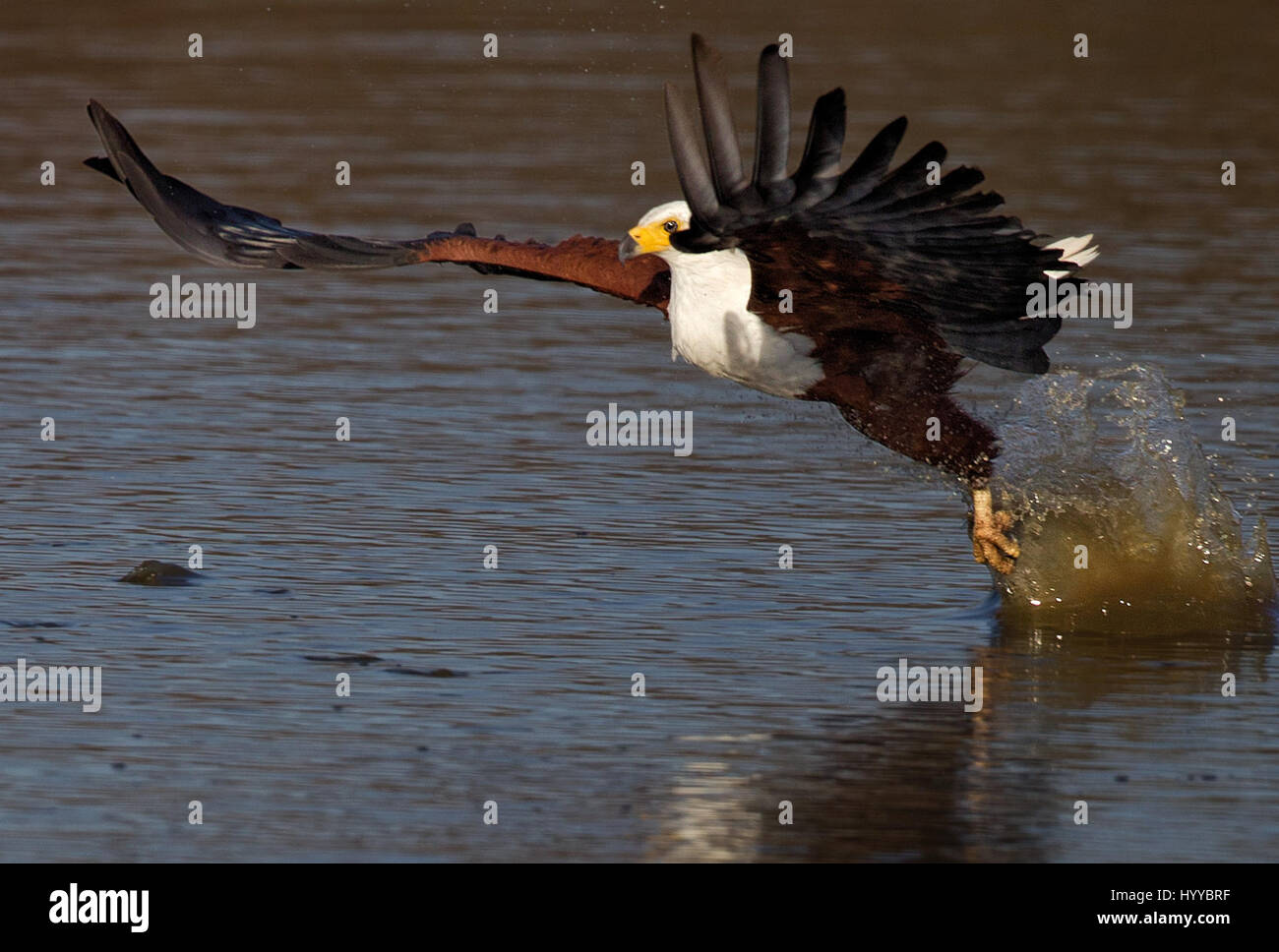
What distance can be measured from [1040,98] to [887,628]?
12.0 m

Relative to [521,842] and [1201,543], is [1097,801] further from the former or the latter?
[1201,543]

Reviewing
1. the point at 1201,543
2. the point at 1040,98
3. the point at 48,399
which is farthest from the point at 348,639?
the point at 1040,98

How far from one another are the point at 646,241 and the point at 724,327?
392mm

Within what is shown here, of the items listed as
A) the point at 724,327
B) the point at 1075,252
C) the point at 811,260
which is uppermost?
the point at 1075,252

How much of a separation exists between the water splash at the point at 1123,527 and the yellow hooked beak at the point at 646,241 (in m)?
1.77

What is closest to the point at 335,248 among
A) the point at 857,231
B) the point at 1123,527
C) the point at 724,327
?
the point at 724,327

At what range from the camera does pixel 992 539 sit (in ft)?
29.2

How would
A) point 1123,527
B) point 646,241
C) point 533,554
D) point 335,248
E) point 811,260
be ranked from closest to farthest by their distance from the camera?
point 811,260
point 646,241
point 335,248
point 1123,527
point 533,554

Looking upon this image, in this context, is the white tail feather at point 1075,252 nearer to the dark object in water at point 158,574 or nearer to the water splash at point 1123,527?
the water splash at point 1123,527

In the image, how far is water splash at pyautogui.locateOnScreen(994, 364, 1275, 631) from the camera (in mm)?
8859

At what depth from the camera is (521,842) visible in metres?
6.66

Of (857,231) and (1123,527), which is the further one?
(1123,527)

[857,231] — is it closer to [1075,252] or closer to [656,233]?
[656,233]

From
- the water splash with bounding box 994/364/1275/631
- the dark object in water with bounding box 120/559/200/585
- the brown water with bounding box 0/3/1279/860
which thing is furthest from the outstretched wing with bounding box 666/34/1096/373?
the dark object in water with bounding box 120/559/200/585
